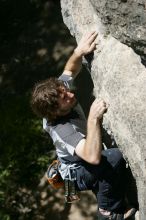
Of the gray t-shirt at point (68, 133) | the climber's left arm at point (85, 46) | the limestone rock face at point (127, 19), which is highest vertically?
the limestone rock face at point (127, 19)

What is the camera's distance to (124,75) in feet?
13.7

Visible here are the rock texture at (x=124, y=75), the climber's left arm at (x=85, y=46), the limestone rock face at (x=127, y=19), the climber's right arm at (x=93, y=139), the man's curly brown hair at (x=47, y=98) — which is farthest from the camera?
the climber's left arm at (x=85, y=46)

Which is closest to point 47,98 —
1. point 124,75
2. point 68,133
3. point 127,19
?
point 68,133

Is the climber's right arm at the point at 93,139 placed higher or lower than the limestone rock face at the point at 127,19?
lower

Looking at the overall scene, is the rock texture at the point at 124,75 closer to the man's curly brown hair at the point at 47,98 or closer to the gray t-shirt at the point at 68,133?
the gray t-shirt at the point at 68,133

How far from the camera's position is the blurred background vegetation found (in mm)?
8047

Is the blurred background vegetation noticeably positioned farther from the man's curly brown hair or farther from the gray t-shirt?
the man's curly brown hair

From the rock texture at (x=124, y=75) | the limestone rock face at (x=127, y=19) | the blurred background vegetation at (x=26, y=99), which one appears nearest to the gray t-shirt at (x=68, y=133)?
the rock texture at (x=124, y=75)

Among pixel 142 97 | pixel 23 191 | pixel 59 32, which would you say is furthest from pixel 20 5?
Answer: pixel 142 97

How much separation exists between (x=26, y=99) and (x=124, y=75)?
198 inches

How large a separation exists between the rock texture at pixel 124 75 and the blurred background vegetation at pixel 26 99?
360 centimetres

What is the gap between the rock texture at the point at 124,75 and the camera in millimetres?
3506

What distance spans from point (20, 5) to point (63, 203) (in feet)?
13.5

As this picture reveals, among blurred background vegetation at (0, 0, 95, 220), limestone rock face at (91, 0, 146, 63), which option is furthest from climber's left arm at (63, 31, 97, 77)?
blurred background vegetation at (0, 0, 95, 220)
